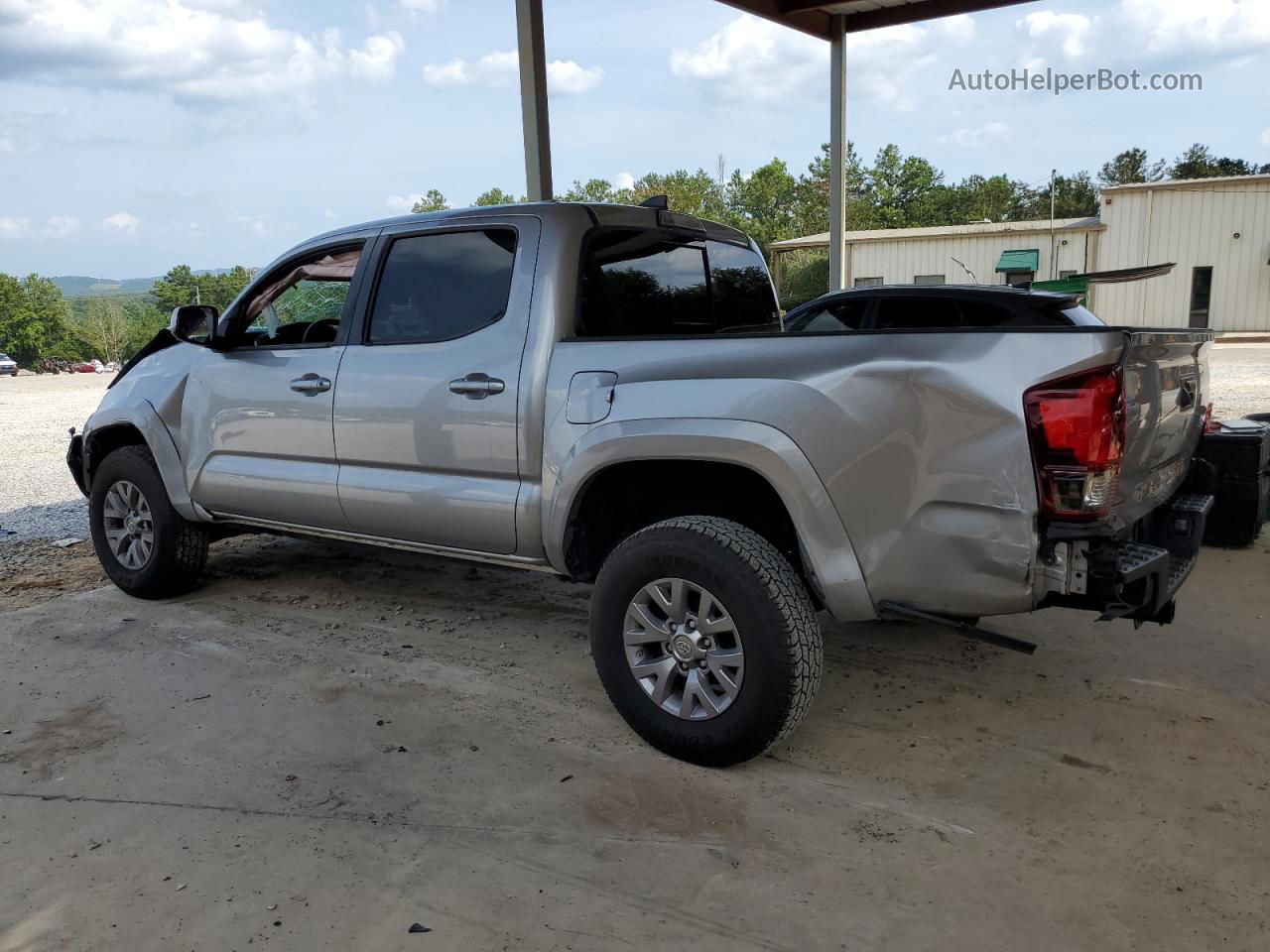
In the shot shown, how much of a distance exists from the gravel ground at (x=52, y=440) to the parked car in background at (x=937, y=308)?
4.66 metres

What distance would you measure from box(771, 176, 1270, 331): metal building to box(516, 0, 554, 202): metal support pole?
2193cm

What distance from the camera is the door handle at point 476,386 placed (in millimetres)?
3559

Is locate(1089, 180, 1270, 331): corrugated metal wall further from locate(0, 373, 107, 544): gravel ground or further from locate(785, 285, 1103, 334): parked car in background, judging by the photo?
locate(0, 373, 107, 544): gravel ground

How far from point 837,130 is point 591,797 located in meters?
9.34

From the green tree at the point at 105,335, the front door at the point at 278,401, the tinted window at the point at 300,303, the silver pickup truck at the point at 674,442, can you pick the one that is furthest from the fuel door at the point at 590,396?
the green tree at the point at 105,335

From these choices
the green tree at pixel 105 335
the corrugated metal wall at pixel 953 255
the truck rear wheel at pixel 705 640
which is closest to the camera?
the truck rear wheel at pixel 705 640

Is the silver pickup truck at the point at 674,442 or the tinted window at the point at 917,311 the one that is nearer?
the silver pickup truck at the point at 674,442

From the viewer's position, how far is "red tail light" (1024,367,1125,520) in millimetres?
2508

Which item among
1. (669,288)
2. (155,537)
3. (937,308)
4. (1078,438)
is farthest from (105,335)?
(1078,438)

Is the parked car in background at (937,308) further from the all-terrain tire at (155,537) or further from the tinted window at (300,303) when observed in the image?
the all-terrain tire at (155,537)

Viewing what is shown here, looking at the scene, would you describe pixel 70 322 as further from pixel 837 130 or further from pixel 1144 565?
pixel 1144 565

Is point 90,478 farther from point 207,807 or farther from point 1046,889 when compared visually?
point 1046,889

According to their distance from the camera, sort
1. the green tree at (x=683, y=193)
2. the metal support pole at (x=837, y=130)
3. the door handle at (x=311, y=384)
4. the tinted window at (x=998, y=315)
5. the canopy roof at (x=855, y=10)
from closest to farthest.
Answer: the door handle at (x=311, y=384)
the tinted window at (x=998, y=315)
the canopy roof at (x=855, y=10)
the metal support pole at (x=837, y=130)
the green tree at (x=683, y=193)

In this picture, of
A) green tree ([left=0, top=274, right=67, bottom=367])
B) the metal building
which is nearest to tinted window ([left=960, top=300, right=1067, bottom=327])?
the metal building
